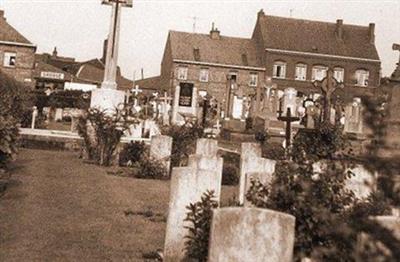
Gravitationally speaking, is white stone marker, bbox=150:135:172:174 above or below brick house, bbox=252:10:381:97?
below

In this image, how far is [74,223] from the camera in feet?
26.3

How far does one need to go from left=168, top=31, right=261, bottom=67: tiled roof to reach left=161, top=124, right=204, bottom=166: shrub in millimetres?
44329

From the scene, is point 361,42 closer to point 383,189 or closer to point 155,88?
point 155,88

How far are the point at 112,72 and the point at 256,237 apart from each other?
51.6 feet

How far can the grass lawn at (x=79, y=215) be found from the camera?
22.2 ft

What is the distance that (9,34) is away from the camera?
55906 millimetres

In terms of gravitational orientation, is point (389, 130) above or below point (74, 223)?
above

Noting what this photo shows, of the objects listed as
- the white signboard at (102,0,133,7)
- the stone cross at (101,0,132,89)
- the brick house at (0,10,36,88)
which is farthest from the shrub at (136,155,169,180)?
the brick house at (0,10,36,88)

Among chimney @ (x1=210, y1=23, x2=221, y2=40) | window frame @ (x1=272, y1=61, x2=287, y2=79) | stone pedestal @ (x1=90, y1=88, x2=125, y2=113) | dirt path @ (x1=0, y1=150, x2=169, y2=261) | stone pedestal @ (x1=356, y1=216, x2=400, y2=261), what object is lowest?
dirt path @ (x1=0, y1=150, x2=169, y2=261)

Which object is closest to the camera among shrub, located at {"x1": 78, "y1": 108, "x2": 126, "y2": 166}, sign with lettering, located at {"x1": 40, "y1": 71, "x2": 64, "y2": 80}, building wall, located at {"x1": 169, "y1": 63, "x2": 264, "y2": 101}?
shrub, located at {"x1": 78, "y1": 108, "x2": 126, "y2": 166}

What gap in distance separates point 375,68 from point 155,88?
23.3 meters

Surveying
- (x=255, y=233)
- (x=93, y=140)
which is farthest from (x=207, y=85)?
(x=255, y=233)

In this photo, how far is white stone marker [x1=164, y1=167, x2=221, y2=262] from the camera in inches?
249

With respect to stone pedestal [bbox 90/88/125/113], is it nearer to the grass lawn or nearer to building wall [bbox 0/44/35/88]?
the grass lawn
